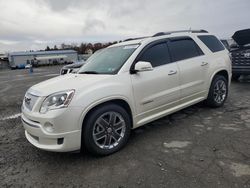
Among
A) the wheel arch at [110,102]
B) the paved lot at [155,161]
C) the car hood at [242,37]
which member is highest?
the car hood at [242,37]

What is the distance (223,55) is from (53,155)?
173 inches

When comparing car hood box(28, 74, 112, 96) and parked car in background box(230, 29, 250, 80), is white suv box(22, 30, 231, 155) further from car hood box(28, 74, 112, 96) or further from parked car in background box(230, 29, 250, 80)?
parked car in background box(230, 29, 250, 80)

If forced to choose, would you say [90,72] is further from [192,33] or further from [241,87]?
[241,87]

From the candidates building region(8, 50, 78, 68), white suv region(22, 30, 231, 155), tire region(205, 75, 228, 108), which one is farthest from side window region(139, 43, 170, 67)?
building region(8, 50, 78, 68)

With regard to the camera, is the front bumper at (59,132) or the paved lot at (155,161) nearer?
Answer: the paved lot at (155,161)

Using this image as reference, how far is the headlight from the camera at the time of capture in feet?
10.4

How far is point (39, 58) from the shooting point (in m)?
63.1

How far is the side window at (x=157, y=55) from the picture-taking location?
4180 mm

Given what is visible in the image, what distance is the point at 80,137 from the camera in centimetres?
327

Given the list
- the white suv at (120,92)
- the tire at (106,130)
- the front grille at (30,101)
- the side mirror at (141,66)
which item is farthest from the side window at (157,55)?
the front grille at (30,101)

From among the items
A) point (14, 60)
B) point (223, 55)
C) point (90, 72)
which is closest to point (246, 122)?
point (223, 55)

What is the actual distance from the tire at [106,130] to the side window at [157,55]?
1105mm

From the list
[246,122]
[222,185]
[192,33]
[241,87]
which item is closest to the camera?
[222,185]

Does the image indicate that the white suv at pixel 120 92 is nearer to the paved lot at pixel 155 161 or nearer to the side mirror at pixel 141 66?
the side mirror at pixel 141 66
